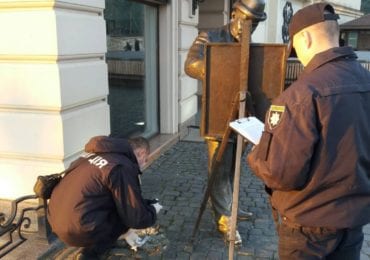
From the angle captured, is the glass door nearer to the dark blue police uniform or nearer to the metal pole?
the metal pole

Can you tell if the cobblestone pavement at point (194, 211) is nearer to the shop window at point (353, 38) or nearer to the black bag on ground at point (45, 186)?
the black bag on ground at point (45, 186)

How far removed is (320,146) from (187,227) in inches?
93.4

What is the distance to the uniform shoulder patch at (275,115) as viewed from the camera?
1896mm

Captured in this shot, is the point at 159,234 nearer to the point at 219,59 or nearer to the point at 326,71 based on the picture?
the point at 219,59

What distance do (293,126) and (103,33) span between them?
9.84 ft

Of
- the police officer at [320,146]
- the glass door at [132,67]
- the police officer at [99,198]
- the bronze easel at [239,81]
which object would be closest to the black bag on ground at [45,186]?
the police officer at [99,198]

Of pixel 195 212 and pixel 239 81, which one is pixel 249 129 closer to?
pixel 239 81

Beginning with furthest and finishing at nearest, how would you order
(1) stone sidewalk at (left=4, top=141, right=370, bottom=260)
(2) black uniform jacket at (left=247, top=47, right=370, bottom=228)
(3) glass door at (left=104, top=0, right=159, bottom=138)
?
(3) glass door at (left=104, top=0, right=159, bottom=138) → (1) stone sidewalk at (left=4, top=141, right=370, bottom=260) → (2) black uniform jacket at (left=247, top=47, right=370, bottom=228)

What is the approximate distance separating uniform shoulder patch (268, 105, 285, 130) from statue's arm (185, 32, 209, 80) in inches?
54.9

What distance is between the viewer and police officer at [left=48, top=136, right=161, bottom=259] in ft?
9.11

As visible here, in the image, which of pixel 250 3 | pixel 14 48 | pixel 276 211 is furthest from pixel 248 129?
pixel 14 48

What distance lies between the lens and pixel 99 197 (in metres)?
2.81

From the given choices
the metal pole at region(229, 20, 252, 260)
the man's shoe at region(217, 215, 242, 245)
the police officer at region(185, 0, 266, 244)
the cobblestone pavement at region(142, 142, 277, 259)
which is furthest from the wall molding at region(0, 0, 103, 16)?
the man's shoe at region(217, 215, 242, 245)

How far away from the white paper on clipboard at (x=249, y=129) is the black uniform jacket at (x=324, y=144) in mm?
370
